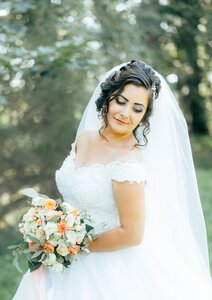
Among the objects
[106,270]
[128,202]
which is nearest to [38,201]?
[128,202]

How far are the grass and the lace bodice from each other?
2.90 m

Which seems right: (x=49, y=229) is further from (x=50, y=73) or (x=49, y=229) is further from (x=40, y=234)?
(x=50, y=73)

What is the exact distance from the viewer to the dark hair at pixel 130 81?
8.25ft

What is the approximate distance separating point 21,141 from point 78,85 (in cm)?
110

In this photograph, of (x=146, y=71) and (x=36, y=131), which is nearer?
(x=146, y=71)

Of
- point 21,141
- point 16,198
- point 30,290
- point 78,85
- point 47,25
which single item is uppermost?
point 47,25

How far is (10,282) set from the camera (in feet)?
18.3

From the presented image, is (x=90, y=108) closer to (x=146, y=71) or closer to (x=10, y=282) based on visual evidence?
(x=146, y=71)

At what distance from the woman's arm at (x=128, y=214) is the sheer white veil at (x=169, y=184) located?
376 millimetres

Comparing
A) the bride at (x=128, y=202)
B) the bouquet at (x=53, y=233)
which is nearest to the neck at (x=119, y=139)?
the bride at (x=128, y=202)

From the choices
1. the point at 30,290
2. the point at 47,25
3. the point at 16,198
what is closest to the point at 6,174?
the point at 16,198

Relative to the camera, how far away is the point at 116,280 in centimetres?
255

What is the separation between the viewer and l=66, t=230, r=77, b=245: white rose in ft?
7.39

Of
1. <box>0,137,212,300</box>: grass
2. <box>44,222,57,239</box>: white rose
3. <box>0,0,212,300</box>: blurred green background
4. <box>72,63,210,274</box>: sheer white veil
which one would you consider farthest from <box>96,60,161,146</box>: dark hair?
<box>0,137,212,300</box>: grass
